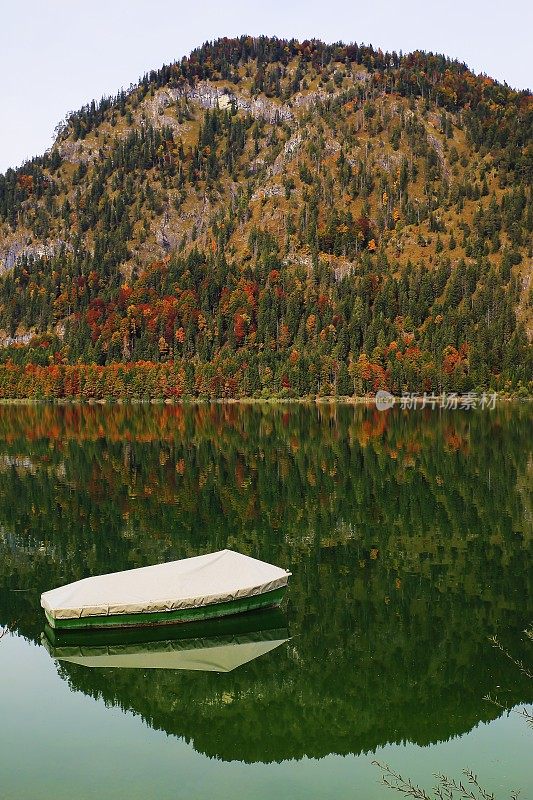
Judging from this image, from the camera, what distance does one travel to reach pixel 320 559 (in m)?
44.4

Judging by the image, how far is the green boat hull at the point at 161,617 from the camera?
3281cm

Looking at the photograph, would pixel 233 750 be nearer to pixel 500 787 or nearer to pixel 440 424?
pixel 500 787

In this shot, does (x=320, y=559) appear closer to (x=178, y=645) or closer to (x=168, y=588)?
(x=168, y=588)

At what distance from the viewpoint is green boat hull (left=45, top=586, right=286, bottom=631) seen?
32.8 meters

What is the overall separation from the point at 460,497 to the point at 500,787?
40471 mm

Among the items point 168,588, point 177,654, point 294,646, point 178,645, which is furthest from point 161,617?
point 294,646

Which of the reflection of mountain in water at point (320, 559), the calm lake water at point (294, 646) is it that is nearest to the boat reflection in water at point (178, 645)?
the calm lake water at point (294, 646)

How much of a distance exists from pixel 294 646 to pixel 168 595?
544 cm

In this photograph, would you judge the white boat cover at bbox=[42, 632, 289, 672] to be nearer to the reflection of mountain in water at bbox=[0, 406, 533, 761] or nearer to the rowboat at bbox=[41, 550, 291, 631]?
the reflection of mountain in water at bbox=[0, 406, 533, 761]

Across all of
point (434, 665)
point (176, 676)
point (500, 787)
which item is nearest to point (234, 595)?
point (176, 676)

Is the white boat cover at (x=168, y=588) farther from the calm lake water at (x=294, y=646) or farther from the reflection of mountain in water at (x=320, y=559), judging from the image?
the reflection of mountain in water at (x=320, y=559)

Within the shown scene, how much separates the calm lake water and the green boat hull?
0.67m

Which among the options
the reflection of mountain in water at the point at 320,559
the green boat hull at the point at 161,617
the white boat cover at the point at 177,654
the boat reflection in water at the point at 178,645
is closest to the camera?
the reflection of mountain in water at the point at 320,559

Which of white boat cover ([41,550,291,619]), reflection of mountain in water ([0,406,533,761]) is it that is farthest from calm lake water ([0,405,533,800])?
white boat cover ([41,550,291,619])
